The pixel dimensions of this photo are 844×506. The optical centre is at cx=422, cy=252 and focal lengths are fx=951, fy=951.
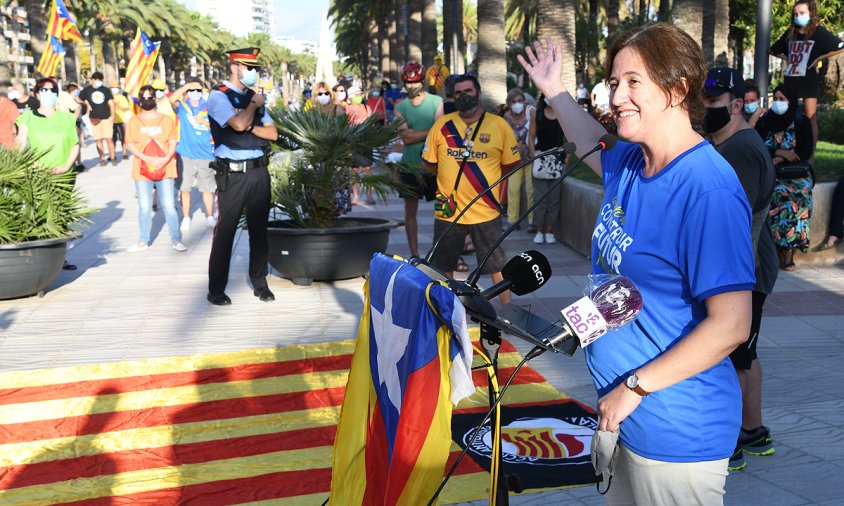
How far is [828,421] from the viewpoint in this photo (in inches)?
213

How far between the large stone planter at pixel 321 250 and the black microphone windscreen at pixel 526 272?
6971 millimetres

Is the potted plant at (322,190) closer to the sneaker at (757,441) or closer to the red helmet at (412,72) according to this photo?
the red helmet at (412,72)

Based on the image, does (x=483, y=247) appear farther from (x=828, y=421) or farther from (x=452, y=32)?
(x=452, y=32)

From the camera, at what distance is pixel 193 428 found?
555 centimetres

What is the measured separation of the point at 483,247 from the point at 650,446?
514 centimetres

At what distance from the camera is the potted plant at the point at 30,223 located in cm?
852

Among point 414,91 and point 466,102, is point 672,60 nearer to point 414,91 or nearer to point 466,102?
point 466,102

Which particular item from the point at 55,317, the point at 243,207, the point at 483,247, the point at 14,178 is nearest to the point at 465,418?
the point at 483,247

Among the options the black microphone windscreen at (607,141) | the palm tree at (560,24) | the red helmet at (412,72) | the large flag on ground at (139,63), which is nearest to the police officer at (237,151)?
the red helmet at (412,72)

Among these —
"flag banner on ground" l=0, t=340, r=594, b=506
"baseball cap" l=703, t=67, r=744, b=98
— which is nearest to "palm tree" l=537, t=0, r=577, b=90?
"flag banner on ground" l=0, t=340, r=594, b=506

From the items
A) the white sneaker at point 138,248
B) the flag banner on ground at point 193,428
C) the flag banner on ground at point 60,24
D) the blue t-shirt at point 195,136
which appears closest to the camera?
the flag banner on ground at point 193,428

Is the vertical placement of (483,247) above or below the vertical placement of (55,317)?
above

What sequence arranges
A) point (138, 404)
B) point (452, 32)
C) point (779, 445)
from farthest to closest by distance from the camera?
point (452, 32) → point (138, 404) → point (779, 445)

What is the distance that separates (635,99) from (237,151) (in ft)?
20.6
